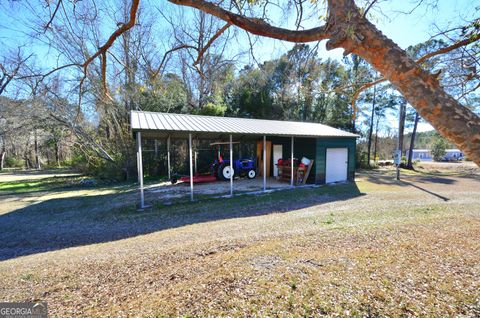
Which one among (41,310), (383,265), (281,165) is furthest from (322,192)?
(41,310)

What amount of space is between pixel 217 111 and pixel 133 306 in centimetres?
1359

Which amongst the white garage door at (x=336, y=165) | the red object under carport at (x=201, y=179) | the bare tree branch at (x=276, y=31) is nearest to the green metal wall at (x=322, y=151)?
the white garage door at (x=336, y=165)

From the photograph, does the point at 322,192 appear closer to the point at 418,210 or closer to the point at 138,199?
the point at 418,210

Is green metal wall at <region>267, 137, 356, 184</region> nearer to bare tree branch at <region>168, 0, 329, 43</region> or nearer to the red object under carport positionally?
the red object under carport

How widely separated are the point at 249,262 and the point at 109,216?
498 centimetres

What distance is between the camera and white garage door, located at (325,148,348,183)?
10828 millimetres

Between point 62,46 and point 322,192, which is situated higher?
point 62,46

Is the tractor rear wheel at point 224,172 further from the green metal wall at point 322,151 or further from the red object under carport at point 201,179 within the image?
the green metal wall at point 322,151

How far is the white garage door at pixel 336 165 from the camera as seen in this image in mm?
10828

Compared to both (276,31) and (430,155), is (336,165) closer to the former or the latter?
(276,31)

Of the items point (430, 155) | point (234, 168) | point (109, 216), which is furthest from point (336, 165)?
point (430, 155)

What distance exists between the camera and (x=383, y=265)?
8.54 ft

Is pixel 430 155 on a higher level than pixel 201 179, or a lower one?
higher

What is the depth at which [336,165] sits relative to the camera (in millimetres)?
11055
